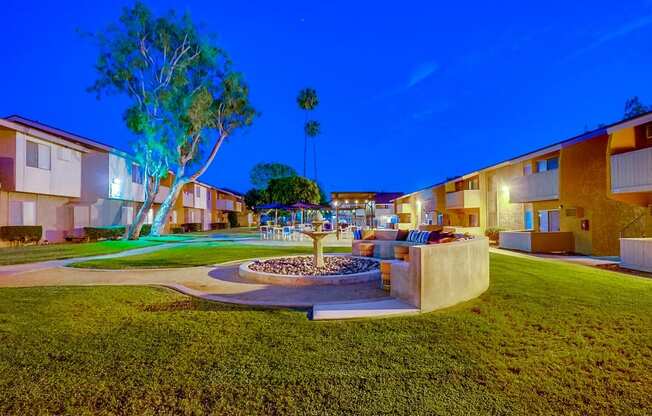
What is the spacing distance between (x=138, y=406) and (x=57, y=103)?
178729 mm

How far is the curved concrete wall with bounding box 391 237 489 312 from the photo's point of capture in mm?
5879

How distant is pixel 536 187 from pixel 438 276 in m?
14.9

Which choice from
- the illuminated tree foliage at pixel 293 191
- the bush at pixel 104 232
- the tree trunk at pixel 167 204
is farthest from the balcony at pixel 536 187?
the illuminated tree foliage at pixel 293 191

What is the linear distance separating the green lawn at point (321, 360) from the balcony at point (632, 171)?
7.80 m

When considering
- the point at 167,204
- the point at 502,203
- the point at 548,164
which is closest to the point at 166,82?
the point at 167,204

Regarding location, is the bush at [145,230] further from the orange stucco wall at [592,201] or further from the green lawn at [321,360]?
the orange stucco wall at [592,201]

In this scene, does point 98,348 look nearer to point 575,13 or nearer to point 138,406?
point 138,406

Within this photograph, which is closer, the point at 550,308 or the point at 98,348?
the point at 98,348

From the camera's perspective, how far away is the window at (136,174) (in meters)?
28.8

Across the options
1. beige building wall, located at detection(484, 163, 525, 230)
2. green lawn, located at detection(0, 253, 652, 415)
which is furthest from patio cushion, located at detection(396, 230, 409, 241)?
beige building wall, located at detection(484, 163, 525, 230)

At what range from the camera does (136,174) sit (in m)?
29.6

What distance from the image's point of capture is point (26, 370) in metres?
3.74

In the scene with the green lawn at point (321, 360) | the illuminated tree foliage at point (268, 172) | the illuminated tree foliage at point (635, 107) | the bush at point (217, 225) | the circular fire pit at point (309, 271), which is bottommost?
the green lawn at point (321, 360)

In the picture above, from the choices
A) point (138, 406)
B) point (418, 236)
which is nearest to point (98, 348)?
point (138, 406)
